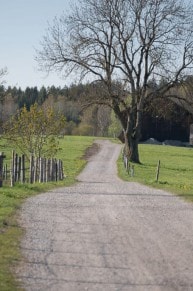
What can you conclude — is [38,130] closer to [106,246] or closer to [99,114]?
[106,246]

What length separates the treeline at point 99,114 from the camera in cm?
4844

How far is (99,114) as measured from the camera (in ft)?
449

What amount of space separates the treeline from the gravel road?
1314 cm

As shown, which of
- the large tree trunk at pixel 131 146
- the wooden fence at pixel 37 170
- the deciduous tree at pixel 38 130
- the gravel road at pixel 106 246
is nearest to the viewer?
the gravel road at pixel 106 246

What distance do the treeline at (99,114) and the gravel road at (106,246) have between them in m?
13.1

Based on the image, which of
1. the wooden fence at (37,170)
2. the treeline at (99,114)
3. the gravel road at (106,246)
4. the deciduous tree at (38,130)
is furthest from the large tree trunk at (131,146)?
the gravel road at (106,246)

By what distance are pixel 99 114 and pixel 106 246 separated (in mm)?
127689

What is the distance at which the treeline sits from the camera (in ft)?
159

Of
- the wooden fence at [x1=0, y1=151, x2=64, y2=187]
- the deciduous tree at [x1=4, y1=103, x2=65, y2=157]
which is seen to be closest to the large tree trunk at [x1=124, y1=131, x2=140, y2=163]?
the deciduous tree at [x1=4, y1=103, x2=65, y2=157]

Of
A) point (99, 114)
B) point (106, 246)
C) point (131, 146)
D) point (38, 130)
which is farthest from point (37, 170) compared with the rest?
point (99, 114)

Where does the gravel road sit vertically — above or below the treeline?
below

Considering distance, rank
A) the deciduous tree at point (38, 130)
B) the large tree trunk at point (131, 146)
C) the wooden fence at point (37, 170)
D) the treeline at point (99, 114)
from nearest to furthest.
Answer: the wooden fence at point (37, 170)
the deciduous tree at point (38, 130)
the treeline at point (99, 114)
the large tree trunk at point (131, 146)

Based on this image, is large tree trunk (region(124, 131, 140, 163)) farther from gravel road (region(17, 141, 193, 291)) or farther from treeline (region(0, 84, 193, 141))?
gravel road (region(17, 141, 193, 291))

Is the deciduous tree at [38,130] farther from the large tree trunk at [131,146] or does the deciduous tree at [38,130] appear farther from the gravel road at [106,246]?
the gravel road at [106,246]
